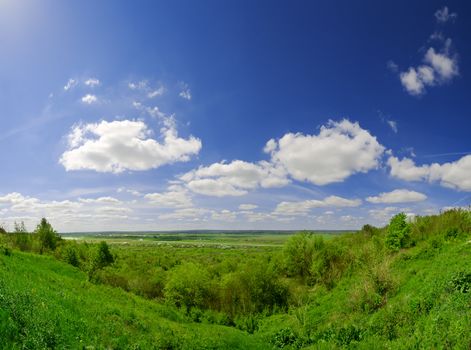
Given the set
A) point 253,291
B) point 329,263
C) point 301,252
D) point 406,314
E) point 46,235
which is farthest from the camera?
point 46,235

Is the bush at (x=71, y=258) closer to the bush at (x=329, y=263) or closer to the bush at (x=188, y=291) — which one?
the bush at (x=188, y=291)

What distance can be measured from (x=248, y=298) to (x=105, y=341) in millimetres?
40507

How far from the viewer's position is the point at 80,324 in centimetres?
1611

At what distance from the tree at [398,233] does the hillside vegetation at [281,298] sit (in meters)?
0.11

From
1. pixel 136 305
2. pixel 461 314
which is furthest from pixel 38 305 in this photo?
pixel 461 314

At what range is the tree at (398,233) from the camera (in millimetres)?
39031

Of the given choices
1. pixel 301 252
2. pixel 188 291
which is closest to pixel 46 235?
pixel 188 291

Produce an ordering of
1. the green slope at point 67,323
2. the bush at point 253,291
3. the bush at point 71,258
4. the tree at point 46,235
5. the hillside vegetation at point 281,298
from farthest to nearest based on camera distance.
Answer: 1. the tree at point 46,235
2. the bush at point 71,258
3. the bush at point 253,291
4. the hillside vegetation at point 281,298
5. the green slope at point 67,323

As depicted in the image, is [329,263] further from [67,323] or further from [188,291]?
[67,323]

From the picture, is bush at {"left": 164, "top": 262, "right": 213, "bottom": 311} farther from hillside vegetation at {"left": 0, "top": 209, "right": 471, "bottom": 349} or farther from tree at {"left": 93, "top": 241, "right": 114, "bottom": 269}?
tree at {"left": 93, "top": 241, "right": 114, "bottom": 269}

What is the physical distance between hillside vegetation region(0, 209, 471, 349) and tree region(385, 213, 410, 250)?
0.37 ft

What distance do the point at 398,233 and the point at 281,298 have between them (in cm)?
2087

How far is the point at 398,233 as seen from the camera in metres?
39.5

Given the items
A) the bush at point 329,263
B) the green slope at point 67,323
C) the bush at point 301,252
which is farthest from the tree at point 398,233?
the green slope at point 67,323
